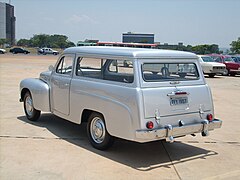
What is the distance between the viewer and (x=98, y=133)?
5.94 m

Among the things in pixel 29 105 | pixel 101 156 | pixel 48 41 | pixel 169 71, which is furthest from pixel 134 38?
pixel 48 41

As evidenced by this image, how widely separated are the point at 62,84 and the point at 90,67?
30.3 inches

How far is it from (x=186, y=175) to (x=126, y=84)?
170cm

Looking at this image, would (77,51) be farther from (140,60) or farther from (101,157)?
(101,157)

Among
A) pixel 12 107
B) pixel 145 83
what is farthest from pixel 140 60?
pixel 12 107

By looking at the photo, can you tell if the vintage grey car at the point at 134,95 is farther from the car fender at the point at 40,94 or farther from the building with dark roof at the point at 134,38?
the building with dark roof at the point at 134,38

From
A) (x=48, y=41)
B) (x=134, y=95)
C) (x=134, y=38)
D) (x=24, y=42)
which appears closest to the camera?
(x=134, y=95)

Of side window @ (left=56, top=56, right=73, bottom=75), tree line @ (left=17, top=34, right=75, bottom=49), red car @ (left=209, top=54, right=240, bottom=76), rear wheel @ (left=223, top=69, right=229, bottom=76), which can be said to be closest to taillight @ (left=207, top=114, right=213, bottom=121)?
side window @ (left=56, top=56, right=73, bottom=75)

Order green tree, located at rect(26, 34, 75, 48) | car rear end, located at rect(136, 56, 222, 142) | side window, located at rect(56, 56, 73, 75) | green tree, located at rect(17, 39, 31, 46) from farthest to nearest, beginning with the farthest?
green tree, located at rect(17, 39, 31, 46) → green tree, located at rect(26, 34, 75, 48) → side window, located at rect(56, 56, 73, 75) → car rear end, located at rect(136, 56, 222, 142)

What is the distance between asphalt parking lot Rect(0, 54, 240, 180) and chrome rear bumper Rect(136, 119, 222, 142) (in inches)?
19.3

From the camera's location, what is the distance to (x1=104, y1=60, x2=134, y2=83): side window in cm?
547

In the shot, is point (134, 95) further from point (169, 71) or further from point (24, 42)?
point (24, 42)

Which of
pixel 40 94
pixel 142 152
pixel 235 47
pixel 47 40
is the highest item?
pixel 47 40

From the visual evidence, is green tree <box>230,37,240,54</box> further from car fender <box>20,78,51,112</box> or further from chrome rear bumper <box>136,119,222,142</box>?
chrome rear bumper <box>136,119,222,142</box>
